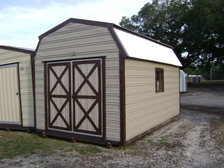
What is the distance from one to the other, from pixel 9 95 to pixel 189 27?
24.4 m

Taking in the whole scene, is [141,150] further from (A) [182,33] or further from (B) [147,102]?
(A) [182,33]

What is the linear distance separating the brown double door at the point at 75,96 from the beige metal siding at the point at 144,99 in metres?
0.77

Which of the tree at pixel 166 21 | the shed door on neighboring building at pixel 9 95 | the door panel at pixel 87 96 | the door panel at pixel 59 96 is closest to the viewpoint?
the door panel at pixel 87 96

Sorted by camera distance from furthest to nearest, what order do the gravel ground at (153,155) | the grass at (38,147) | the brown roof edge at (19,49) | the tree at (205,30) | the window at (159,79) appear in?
the tree at (205,30), the window at (159,79), the brown roof edge at (19,49), the grass at (38,147), the gravel ground at (153,155)

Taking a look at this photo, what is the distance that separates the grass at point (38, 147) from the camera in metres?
5.28

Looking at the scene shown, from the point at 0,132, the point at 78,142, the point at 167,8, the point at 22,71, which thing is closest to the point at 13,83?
the point at 22,71

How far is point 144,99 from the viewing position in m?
6.60

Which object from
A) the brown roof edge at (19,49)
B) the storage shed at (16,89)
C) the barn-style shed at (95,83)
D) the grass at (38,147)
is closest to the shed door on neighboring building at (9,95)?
the storage shed at (16,89)

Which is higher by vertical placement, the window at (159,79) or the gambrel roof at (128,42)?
the gambrel roof at (128,42)

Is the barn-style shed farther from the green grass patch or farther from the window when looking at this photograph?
the green grass patch

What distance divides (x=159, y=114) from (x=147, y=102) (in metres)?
1.29

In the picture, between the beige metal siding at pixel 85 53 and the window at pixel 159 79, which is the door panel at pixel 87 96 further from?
the window at pixel 159 79

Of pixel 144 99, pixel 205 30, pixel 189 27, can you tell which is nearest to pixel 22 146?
pixel 144 99

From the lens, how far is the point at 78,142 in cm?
615
